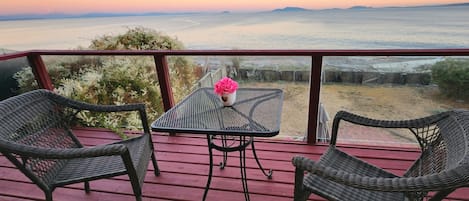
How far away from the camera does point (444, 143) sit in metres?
1.32

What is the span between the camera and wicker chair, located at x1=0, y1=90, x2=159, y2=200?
1.48 metres

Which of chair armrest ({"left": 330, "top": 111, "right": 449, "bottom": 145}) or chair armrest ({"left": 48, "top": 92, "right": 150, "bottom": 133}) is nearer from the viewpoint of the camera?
chair armrest ({"left": 330, "top": 111, "right": 449, "bottom": 145})

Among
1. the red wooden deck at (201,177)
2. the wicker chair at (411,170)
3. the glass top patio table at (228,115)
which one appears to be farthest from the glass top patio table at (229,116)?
the wicker chair at (411,170)

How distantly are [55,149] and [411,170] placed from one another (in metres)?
2.01

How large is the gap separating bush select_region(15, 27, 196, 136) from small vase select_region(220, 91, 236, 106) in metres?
0.92

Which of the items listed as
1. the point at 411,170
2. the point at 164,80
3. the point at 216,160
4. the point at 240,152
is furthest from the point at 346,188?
the point at 164,80

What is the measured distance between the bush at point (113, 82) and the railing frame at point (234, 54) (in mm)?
A: 88

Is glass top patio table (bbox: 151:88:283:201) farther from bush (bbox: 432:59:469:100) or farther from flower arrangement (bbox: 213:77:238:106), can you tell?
bush (bbox: 432:59:469:100)

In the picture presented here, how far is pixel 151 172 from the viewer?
7.76 ft

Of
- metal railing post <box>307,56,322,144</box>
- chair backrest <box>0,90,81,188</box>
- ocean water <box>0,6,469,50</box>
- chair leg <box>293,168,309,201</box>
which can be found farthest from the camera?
ocean water <box>0,6,469,50</box>

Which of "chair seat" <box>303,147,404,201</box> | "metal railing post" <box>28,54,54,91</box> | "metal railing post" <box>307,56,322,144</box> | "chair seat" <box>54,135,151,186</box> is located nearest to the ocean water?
"metal railing post" <box>28,54,54,91</box>

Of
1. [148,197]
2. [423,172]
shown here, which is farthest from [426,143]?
[148,197]

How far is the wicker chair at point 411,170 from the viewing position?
1.04 metres

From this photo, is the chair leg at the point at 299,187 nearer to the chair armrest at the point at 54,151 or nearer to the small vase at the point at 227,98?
the small vase at the point at 227,98
